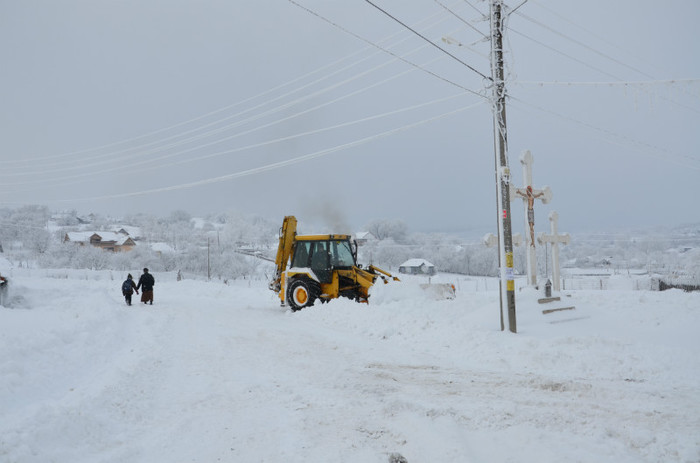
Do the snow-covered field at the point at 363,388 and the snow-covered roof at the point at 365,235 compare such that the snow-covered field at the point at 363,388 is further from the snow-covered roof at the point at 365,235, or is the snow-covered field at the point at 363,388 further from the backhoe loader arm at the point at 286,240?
the snow-covered roof at the point at 365,235

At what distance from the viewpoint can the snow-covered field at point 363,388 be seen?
4.14 m

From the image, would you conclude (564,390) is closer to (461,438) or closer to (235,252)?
(461,438)

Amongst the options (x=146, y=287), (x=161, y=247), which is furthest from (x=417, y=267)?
(x=146, y=287)

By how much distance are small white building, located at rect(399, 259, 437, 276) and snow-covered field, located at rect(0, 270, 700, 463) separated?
48087 millimetres

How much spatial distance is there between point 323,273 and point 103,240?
63.8 metres

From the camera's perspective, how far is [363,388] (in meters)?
6.14

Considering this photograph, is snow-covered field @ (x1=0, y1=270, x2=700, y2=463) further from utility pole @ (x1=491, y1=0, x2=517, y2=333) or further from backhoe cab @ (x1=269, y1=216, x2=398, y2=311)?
backhoe cab @ (x1=269, y1=216, x2=398, y2=311)

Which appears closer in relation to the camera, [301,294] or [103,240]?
[301,294]

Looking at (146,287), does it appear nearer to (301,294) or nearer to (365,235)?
(301,294)

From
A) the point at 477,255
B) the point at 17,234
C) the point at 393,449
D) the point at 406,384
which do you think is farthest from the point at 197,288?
the point at 17,234

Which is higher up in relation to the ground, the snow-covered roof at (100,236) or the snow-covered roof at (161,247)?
the snow-covered roof at (100,236)

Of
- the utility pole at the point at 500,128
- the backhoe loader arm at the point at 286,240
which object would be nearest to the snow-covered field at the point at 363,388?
the utility pole at the point at 500,128

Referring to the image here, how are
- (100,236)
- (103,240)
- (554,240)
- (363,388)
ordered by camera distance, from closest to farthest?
1. (363,388)
2. (554,240)
3. (103,240)
4. (100,236)

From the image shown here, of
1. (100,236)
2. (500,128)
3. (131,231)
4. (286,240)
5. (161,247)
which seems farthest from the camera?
(131,231)
